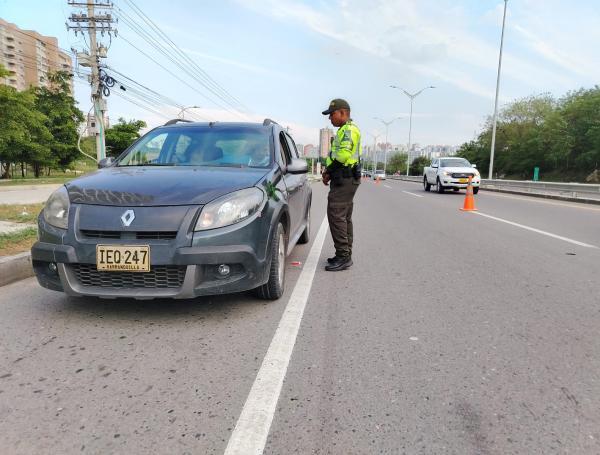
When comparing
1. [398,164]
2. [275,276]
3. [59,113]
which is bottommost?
[275,276]

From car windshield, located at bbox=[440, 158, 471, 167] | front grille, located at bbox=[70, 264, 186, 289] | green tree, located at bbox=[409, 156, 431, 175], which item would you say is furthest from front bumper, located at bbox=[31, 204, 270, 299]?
green tree, located at bbox=[409, 156, 431, 175]

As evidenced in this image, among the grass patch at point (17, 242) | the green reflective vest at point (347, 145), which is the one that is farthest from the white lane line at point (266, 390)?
the grass patch at point (17, 242)

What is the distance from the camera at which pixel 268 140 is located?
15.2ft

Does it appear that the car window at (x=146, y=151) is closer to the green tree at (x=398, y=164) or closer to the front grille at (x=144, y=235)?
the front grille at (x=144, y=235)

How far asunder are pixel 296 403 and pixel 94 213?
1.94 metres

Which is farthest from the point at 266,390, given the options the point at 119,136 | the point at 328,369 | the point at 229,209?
the point at 119,136

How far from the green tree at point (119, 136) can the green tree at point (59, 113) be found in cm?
2899

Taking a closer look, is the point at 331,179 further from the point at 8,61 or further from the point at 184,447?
the point at 8,61

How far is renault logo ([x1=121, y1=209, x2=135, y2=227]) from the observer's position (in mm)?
3043

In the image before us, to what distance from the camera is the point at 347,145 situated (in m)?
4.85

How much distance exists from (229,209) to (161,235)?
1.67 ft

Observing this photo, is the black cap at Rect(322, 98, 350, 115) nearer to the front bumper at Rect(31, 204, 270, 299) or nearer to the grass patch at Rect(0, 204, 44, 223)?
the front bumper at Rect(31, 204, 270, 299)

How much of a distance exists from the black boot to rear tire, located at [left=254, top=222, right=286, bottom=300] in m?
1.29

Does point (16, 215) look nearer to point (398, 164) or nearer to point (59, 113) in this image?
point (59, 113)
